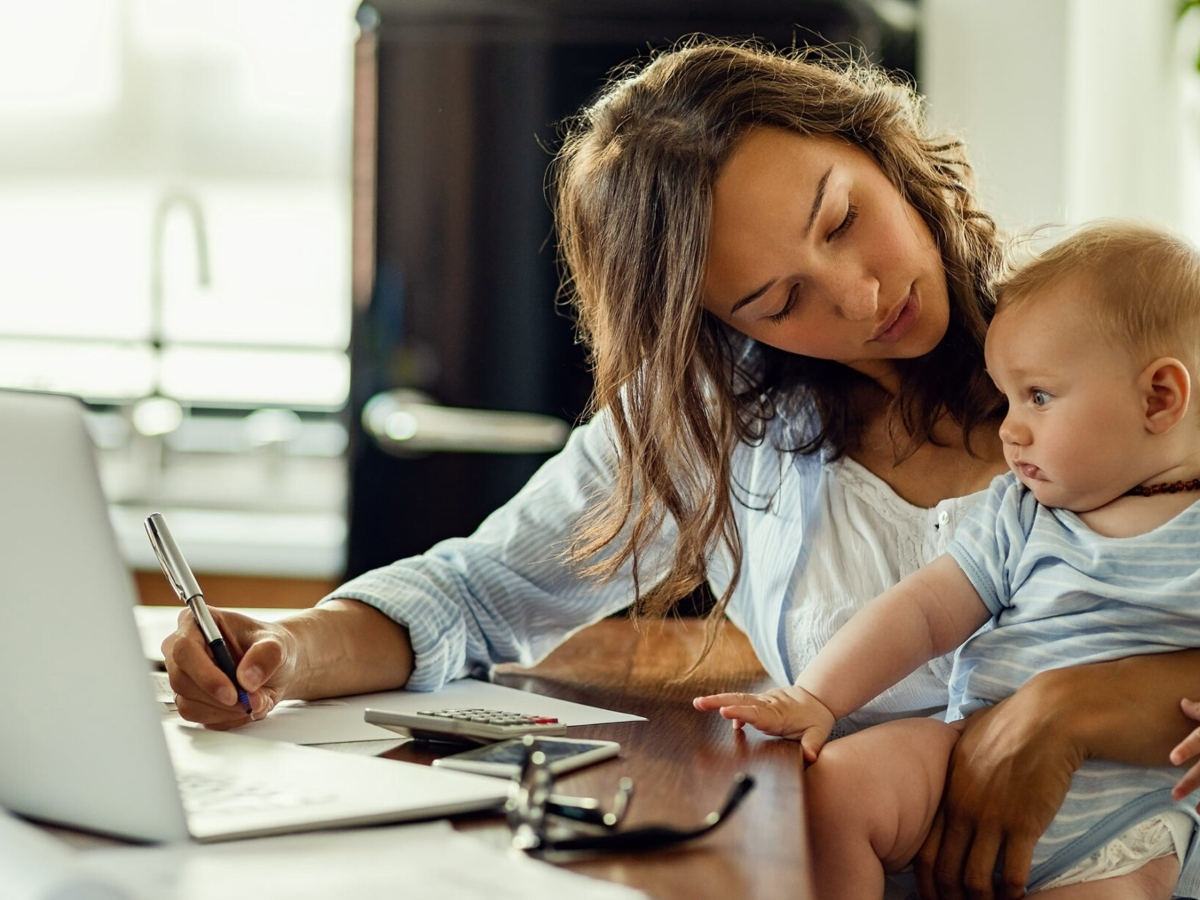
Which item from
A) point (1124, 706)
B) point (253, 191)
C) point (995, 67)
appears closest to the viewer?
point (1124, 706)

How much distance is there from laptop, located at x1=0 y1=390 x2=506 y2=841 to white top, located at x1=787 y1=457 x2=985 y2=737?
636 millimetres

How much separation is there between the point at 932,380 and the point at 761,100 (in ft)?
1.16

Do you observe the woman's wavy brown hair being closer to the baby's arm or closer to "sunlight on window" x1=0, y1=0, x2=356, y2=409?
the baby's arm

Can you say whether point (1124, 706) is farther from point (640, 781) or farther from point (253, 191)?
point (253, 191)

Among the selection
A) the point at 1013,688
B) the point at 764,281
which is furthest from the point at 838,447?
the point at 1013,688

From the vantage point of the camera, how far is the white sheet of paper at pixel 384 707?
0.93 meters

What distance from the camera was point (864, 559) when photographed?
1295 millimetres

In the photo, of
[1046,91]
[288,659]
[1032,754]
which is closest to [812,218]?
[1032,754]

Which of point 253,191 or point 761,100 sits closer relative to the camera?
point 761,100

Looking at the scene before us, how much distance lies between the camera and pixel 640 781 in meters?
0.79

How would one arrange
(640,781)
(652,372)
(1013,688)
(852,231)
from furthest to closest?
1. (652,372)
2. (852,231)
3. (1013,688)
4. (640,781)

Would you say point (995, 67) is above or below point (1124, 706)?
above

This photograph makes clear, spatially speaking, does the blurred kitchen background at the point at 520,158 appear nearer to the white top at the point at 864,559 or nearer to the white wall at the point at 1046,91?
the white wall at the point at 1046,91

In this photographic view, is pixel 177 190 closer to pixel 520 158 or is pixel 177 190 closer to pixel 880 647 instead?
pixel 520 158
